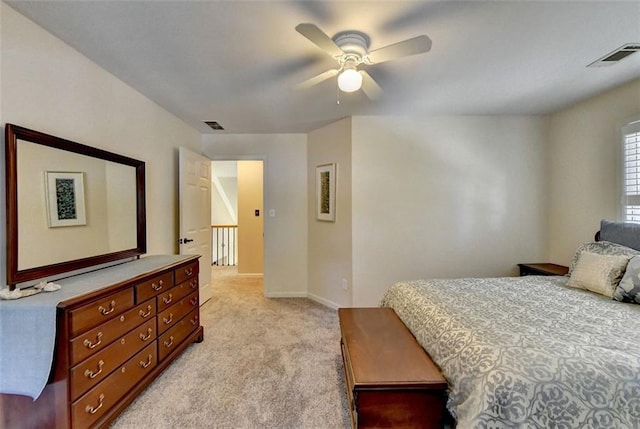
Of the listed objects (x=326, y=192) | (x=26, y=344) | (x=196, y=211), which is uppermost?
(x=326, y=192)

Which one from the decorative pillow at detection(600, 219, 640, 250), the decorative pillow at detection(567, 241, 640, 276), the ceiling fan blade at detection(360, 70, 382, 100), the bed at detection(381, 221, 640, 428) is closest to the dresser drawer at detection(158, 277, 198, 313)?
the bed at detection(381, 221, 640, 428)

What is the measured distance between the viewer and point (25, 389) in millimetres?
1349

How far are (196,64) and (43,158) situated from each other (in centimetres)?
116

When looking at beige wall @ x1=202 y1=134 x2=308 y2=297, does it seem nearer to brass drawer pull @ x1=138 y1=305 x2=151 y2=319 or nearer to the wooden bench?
brass drawer pull @ x1=138 y1=305 x2=151 y2=319

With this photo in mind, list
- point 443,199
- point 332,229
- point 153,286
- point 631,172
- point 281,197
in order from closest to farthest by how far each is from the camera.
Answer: point 153,286
point 631,172
point 443,199
point 332,229
point 281,197

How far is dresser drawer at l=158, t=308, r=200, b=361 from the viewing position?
2188 mm

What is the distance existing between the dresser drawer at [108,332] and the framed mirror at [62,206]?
1.52ft

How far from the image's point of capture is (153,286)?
6.87ft

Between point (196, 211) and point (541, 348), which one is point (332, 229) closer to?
point (196, 211)

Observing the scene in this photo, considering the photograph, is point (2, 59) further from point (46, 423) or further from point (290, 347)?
point (290, 347)

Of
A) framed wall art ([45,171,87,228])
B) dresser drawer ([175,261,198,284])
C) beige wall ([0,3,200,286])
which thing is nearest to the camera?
beige wall ([0,3,200,286])

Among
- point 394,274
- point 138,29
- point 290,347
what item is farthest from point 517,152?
point 138,29

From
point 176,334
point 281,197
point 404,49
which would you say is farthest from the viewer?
point 281,197

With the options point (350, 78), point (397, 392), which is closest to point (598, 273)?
Answer: point (397, 392)
